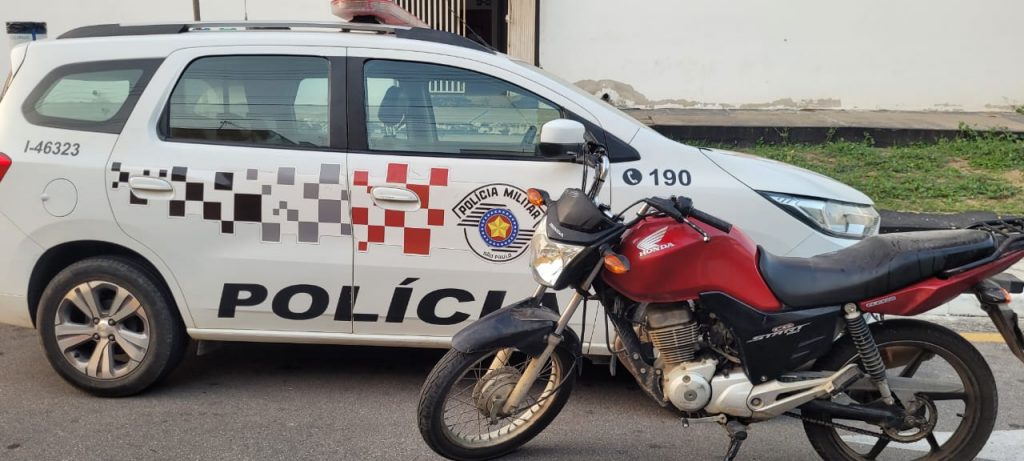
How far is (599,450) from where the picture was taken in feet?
12.4

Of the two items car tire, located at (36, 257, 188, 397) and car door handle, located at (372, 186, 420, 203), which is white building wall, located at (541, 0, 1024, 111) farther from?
car tire, located at (36, 257, 188, 397)

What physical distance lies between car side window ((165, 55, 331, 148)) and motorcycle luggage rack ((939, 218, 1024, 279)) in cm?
261

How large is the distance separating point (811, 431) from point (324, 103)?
8.13ft

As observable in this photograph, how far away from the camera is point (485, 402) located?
3506 millimetres

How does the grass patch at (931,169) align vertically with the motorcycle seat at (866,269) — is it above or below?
below

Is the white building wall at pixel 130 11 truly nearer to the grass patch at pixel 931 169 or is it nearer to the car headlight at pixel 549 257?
the grass patch at pixel 931 169

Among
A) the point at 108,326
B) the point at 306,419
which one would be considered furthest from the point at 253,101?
the point at 306,419

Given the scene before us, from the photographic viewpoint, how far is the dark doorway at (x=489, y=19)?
11.4 meters

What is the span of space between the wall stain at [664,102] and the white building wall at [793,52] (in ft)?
0.04

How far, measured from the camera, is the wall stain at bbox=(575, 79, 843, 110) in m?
11.1

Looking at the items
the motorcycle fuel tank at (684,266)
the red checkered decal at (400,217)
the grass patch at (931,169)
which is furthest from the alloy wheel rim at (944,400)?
the grass patch at (931,169)

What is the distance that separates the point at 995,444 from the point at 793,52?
791 cm

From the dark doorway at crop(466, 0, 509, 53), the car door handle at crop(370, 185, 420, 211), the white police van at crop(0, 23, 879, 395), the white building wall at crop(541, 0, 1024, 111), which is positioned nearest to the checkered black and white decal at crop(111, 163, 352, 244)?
the white police van at crop(0, 23, 879, 395)

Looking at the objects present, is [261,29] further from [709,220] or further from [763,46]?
[763,46]
